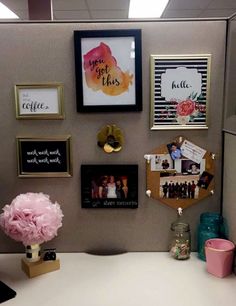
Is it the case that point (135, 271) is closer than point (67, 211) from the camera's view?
Yes

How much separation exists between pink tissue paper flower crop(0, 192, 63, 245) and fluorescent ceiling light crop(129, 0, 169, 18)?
3.71m

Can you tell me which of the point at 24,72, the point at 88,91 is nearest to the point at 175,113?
the point at 88,91

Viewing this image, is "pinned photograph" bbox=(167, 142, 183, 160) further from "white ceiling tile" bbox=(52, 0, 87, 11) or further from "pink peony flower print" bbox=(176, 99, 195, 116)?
"white ceiling tile" bbox=(52, 0, 87, 11)

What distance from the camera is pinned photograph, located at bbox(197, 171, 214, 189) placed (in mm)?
1112

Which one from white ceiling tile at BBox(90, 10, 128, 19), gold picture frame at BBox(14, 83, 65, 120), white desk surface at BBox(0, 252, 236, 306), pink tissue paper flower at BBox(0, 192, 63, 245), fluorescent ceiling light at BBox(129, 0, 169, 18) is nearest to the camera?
white desk surface at BBox(0, 252, 236, 306)

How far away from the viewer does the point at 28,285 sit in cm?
95

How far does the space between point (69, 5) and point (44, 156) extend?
388 cm

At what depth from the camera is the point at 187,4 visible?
14.7 feet

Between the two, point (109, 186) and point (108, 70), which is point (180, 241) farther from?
point (108, 70)

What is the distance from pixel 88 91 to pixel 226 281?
716 millimetres

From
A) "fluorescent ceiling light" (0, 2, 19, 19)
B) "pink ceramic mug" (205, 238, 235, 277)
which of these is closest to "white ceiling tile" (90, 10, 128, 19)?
"fluorescent ceiling light" (0, 2, 19, 19)

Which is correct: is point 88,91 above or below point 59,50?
below

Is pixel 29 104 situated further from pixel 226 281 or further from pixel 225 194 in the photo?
pixel 226 281

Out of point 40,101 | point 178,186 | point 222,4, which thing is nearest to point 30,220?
point 40,101
